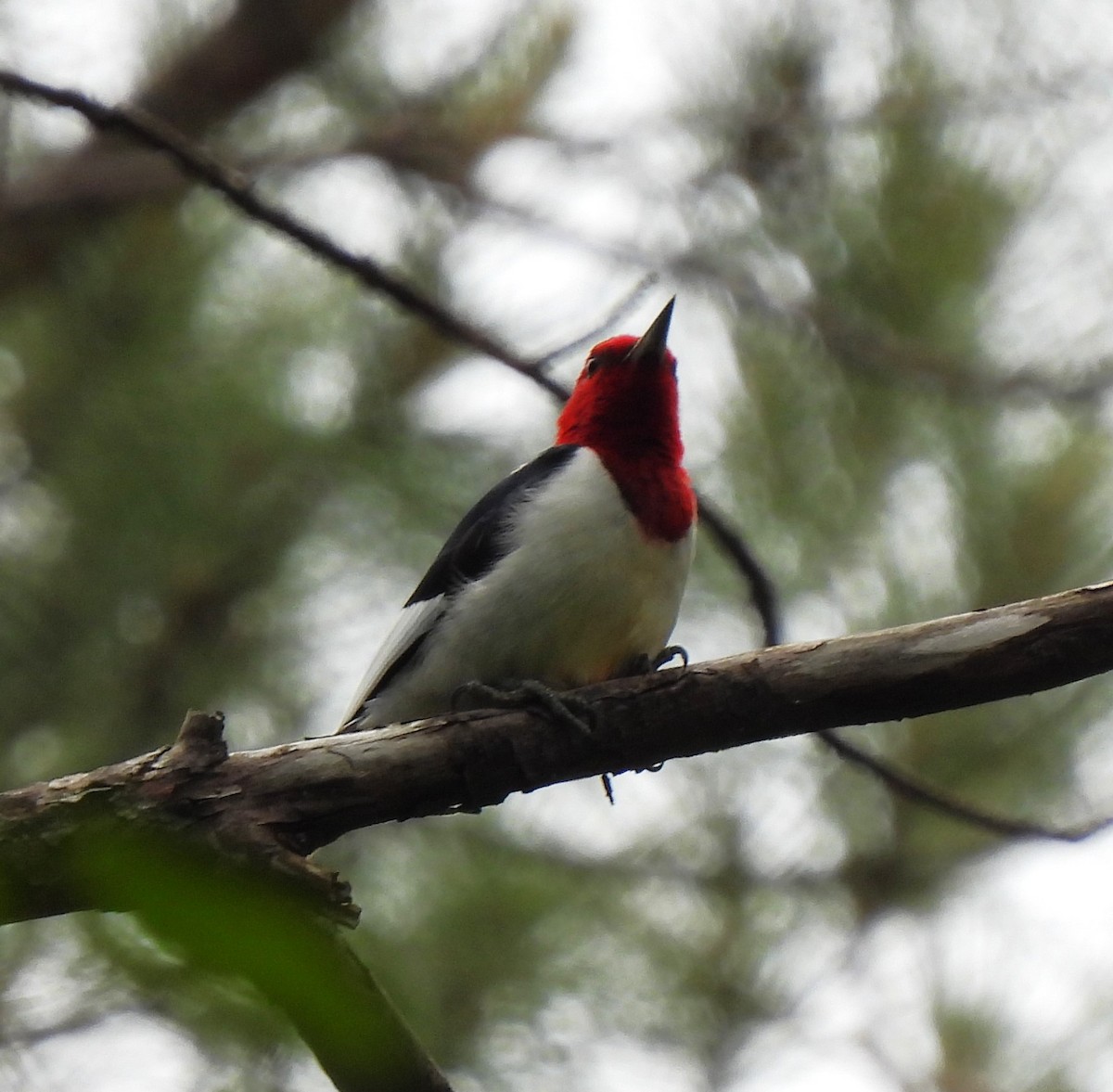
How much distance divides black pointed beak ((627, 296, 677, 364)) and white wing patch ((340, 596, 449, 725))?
0.71 meters

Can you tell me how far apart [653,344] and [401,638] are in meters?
0.82

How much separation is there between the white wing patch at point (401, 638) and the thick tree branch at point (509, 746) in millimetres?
496

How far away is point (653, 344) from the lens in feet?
8.80

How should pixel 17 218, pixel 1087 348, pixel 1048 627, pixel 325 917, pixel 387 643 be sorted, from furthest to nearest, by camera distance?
pixel 17 218 < pixel 1087 348 < pixel 387 643 < pixel 1048 627 < pixel 325 917

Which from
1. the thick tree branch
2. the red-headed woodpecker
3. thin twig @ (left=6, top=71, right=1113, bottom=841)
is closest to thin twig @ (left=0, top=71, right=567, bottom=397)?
thin twig @ (left=6, top=71, right=1113, bottom=841)

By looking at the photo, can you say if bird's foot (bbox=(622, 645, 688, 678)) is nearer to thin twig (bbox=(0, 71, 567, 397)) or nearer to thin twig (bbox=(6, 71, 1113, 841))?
thin twig (bbox=(6, 71, 1113, 841))

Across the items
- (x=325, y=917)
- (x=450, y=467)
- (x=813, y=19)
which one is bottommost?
(x=325, y=917)

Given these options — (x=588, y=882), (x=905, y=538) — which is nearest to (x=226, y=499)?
(x=588, y=882)

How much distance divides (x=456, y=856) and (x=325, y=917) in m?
1.47

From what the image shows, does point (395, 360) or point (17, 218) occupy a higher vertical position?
point (17, 218)

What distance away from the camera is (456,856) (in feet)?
9.27

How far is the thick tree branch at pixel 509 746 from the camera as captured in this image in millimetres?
1390

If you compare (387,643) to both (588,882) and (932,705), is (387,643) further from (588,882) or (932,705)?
(932,705)

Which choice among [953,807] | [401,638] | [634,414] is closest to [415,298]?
[401,638]
